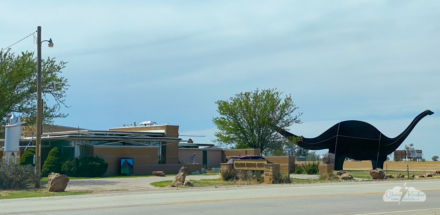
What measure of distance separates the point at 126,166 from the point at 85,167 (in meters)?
4.41

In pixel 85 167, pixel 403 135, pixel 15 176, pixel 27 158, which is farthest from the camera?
pixel 403 135

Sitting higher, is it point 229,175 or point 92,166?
point 92,166

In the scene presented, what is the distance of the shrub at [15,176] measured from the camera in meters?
24.6

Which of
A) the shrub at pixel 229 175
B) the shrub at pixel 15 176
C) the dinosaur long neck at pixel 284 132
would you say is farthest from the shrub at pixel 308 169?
the shrub at pixel 15 176

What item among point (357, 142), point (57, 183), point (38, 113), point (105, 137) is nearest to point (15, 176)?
point (57, 183)

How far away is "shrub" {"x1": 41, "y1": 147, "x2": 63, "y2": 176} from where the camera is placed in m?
38.2

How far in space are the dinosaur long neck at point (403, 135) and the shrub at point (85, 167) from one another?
2961 cm

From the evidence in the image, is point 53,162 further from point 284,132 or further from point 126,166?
point 284,132

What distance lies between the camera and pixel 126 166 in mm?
40688

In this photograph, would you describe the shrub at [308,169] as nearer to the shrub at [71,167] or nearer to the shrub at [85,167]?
the shrub at [85,167]

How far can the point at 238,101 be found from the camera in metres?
53.0

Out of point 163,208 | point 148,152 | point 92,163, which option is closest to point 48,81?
point 92,163

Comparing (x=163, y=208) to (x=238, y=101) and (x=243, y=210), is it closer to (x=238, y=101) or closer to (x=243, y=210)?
(x=243, y=210)

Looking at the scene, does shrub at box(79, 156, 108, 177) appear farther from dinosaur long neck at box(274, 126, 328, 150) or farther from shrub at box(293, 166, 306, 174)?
dinosaur long neck at box(274, 126, 328, 150)
